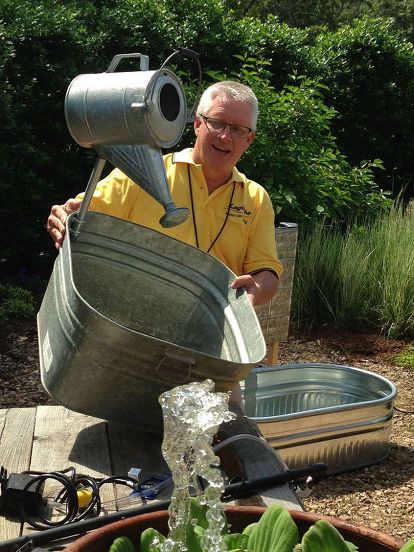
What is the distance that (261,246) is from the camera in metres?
2.91

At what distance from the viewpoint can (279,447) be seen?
3.48 m

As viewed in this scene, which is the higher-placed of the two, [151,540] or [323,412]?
[151,540]

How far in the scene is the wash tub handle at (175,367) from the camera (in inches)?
74.5

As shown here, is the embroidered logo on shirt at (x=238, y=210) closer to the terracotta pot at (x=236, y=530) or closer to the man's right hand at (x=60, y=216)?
the man's right hand at (x=60, y=216)

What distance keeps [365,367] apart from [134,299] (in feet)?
10.1

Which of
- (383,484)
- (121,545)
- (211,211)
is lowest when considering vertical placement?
(383,484)

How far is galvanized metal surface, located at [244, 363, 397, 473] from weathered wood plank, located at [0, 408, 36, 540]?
3.40ft

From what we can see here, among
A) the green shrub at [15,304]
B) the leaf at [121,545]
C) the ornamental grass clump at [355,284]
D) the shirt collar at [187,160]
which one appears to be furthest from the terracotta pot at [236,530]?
the ornamental grass clump at [355,284]

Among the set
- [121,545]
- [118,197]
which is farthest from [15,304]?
[121,545]

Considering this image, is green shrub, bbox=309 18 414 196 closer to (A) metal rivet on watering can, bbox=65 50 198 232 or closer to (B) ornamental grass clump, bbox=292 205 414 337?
(B) ornamental grass clump, bbox=292 205 414 337

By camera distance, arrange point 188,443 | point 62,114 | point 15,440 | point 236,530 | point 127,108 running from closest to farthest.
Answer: point 188,443 < point 236,530 < point 127,108 < point 15,440 < point 62,114

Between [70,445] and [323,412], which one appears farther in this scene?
[323,412]

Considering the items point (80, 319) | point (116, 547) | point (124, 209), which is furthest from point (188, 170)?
A: point (116, 547)

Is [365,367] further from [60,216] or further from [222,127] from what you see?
[60,216]
